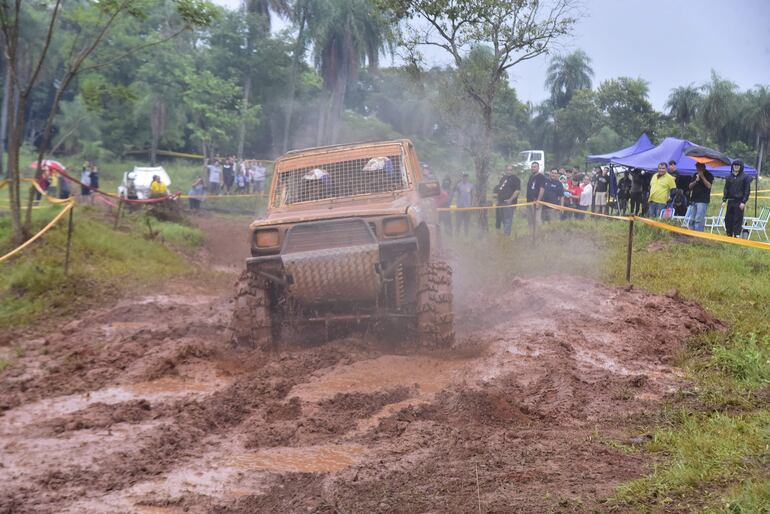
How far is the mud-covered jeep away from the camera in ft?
22.6

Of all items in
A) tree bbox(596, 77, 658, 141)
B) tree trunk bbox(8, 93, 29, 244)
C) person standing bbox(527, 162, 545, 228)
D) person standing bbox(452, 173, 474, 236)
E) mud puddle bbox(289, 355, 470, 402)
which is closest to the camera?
mud puddle bbox(289, 355, 470, 402)

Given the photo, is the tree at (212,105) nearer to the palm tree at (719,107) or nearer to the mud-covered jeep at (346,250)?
the palm tree at (719,107)

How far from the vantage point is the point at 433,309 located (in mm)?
7309

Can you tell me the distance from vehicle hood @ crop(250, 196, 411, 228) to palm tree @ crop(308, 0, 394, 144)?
27.4m

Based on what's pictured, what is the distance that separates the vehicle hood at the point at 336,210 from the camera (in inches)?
277

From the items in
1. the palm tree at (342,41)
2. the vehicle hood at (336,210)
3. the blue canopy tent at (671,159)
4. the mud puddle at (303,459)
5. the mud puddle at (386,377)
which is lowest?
the mud puddle at (386,377)

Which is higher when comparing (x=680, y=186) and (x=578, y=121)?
(x=578, y=121)

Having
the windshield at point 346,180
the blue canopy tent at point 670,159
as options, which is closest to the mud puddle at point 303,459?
the windshield at point 346,180

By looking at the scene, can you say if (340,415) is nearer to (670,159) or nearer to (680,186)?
(680,186)

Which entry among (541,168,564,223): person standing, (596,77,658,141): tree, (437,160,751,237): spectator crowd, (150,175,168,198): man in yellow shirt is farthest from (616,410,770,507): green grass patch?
(596,77,658,141): tree

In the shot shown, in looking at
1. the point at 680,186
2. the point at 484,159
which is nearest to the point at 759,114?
the point at 680,186

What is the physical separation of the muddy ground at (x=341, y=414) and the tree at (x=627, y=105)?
40.6 meters

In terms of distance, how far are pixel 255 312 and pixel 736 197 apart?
860cm

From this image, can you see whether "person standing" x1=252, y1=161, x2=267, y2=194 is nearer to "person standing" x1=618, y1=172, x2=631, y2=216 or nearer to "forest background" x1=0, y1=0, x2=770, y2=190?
"forest background" x1=0, y1=0, x2=770, y2=190
